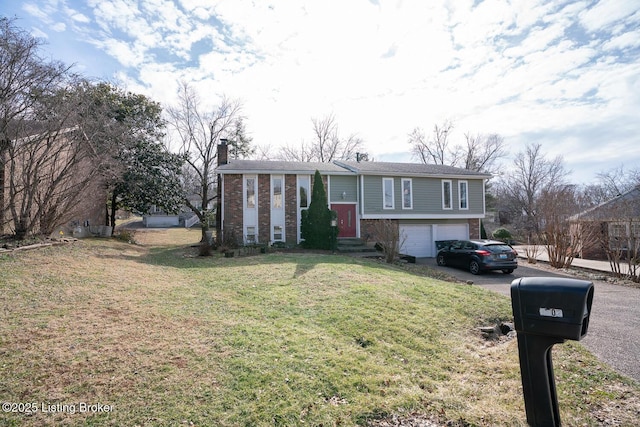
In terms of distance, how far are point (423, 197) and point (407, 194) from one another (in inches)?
41.7

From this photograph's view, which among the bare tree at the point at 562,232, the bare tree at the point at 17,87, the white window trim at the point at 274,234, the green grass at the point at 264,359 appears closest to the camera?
the green grass at the point at 264,359

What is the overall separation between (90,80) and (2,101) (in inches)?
130

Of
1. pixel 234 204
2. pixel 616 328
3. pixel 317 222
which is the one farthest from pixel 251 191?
pixel 616 328

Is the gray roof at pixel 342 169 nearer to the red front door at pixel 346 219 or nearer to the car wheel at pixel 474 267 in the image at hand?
the red front door at pixel 346 219

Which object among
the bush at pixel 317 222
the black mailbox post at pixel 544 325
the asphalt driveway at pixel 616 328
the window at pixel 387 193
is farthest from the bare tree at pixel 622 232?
the black mailbox post at pixel 544 325

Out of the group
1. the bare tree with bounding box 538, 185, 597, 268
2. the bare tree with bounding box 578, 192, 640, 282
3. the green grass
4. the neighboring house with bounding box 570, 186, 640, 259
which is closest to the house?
the bare tree with bounding box 538, 185, 597, 268

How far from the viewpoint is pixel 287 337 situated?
4.66 metres

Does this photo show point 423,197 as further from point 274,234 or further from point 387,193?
point 274,234

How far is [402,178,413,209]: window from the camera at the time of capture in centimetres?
1936

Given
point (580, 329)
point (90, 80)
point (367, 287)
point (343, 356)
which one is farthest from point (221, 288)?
point (90, 80)

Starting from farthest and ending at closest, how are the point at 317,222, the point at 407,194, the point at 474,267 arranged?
the point at 407,194, the point at 317,222, the point at 474,267

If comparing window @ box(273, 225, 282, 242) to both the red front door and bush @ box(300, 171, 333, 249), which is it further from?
the red front door

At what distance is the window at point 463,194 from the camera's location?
67.1 feet

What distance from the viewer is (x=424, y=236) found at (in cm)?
1986
